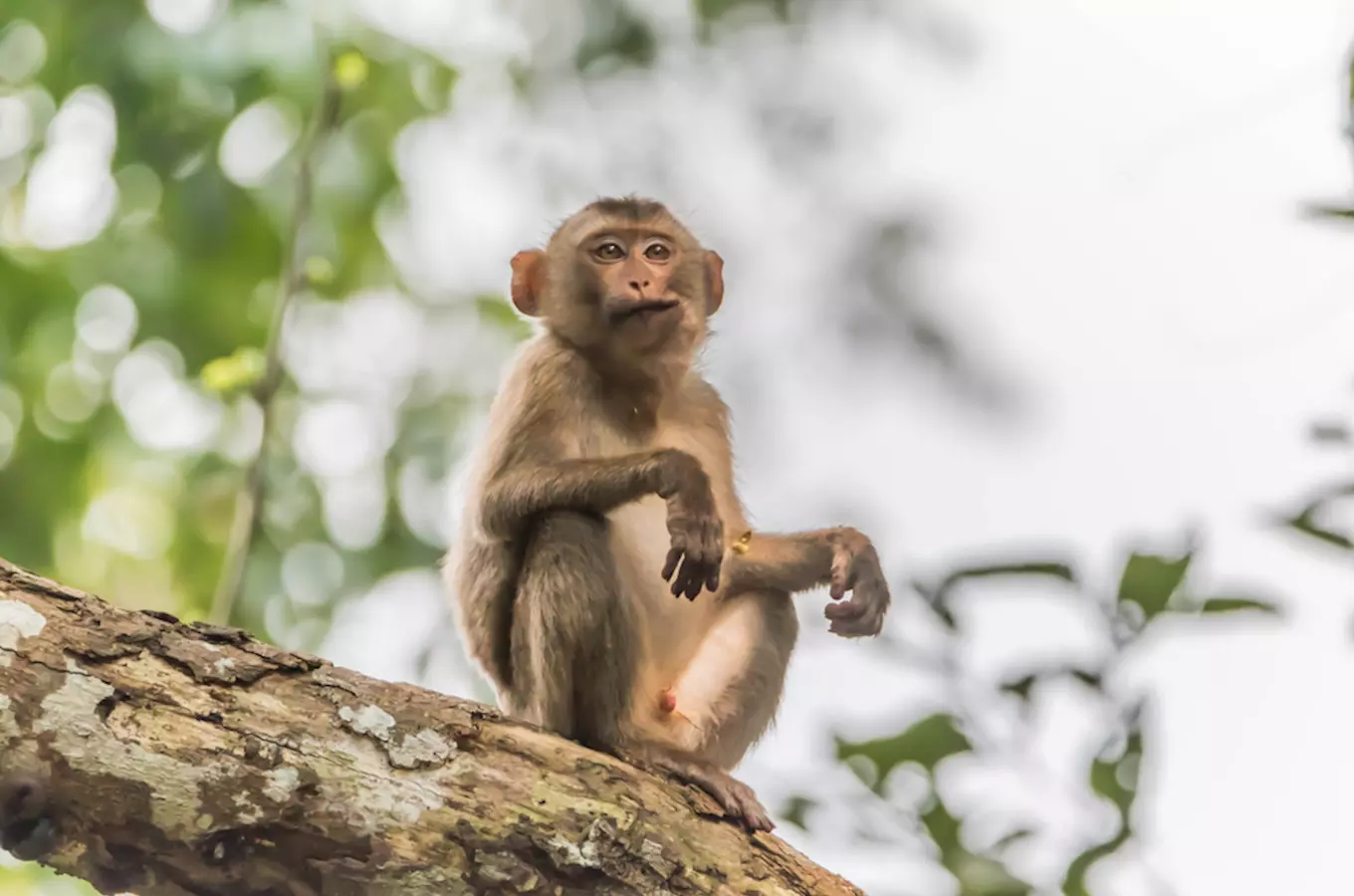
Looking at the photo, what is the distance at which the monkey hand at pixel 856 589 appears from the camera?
4469mm

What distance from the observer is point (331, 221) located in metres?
7.40

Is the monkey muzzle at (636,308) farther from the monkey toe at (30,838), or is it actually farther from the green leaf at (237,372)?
the monkey toe at (30,838)

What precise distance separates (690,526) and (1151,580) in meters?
1.86

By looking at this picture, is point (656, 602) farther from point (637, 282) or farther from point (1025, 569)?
point (1025, 569)

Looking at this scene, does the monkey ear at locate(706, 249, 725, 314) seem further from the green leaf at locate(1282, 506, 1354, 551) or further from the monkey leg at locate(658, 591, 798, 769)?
the green leaf at locate(1282, 506, 1354, 551)

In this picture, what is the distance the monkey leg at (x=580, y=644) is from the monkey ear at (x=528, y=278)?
132 centimetres

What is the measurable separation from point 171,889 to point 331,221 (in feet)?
16.1

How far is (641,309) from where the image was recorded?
480cm

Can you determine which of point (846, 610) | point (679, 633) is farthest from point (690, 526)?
point (679, 633)

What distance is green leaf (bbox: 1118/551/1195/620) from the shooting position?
2471 millimetres

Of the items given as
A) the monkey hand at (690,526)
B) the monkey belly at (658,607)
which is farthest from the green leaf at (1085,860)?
the monkey belly at (658,607)

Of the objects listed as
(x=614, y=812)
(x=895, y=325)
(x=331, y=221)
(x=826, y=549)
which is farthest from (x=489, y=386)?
(x=614, y=812)

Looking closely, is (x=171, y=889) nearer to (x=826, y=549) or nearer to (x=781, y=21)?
(x=826, y=549)

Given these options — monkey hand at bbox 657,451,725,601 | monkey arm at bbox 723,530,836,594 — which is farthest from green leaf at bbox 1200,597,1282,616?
monkey arm at bbox 723,530,836,594
